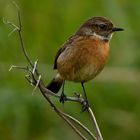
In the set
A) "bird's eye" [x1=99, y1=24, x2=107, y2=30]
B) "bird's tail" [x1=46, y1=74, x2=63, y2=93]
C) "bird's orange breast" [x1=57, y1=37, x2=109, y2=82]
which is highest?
"bird's eye" [x1=99, y1=24, x2=107, y2=30]

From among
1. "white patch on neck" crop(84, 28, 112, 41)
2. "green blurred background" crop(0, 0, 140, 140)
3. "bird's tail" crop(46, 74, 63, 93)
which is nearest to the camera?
"white patch on neck" crop(84, 28, 112, 41)

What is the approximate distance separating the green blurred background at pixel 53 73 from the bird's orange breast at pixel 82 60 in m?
0.55

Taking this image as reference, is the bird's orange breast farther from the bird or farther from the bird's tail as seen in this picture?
the bird's tail

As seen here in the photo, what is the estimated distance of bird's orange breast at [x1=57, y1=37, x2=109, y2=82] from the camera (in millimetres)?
6539

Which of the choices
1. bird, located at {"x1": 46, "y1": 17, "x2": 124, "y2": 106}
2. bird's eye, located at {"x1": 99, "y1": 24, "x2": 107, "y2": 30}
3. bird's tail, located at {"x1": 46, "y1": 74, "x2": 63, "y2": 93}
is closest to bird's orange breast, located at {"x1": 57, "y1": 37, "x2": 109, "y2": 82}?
bird, located at {"x1": 46, "y1": 17, "x2": 124, "y2": 106}

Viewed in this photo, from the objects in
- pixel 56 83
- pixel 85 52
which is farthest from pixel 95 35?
pixel 56 83

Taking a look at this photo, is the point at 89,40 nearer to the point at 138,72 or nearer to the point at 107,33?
the point at 107,33

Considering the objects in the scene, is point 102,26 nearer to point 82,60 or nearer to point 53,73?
point 82,60

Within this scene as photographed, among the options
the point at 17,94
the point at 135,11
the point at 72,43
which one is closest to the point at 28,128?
the point at 17,94

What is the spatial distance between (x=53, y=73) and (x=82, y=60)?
0.90 metres

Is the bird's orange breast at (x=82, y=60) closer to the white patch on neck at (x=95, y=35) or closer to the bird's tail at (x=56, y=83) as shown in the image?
the white patch on neck at (x=95, y=35)

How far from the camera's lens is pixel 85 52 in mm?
6641

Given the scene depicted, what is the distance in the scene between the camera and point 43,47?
7.57 metres

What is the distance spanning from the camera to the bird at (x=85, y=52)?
656cm
